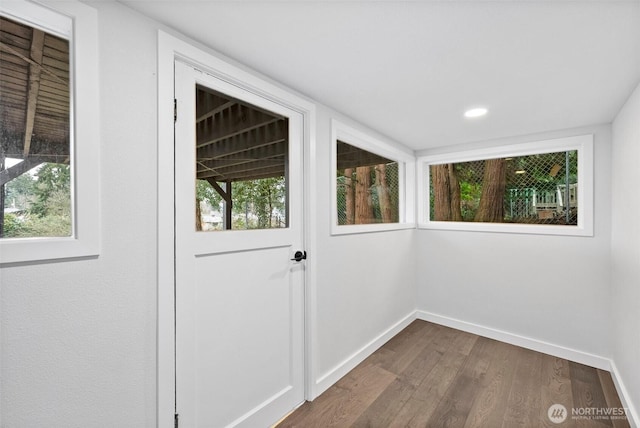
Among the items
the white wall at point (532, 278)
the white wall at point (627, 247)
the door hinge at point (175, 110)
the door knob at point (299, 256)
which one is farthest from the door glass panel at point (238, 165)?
the white wall at point (532, 278)

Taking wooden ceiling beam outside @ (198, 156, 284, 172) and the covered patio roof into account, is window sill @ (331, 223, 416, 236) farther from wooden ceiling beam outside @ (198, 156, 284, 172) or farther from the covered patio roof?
the covered patio roof

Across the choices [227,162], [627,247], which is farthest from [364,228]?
[627,247]

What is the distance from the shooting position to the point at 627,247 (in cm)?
193

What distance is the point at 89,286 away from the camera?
3.47ft

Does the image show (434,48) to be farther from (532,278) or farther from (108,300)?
(532,278)

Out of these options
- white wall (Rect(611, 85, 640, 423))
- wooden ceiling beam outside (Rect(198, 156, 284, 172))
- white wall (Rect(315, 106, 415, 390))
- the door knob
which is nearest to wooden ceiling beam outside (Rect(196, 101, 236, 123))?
wooden ceiling beam outside (Rect(198, 156, 284, 172))

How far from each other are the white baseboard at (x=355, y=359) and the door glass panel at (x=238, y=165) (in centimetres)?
124

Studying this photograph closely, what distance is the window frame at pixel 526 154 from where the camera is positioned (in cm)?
252

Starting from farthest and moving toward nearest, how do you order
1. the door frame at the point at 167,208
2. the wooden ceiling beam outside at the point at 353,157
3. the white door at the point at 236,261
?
→ the wooden ceiling beam outside at the point at 353,157, the white door at the point at 236,261, the door frame at the point at 167,208

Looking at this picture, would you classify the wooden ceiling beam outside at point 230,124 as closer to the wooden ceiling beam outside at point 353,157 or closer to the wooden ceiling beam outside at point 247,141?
the wooden ceiling beam outside at point 247,141

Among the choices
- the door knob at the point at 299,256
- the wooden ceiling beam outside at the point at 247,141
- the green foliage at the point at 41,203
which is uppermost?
the wooden ceiling beam outside at the point at 247,141

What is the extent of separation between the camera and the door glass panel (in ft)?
4.83

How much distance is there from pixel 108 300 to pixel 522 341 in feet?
11.5

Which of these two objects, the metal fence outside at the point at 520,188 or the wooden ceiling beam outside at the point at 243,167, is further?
the metal fence outside at the point at 520,188
